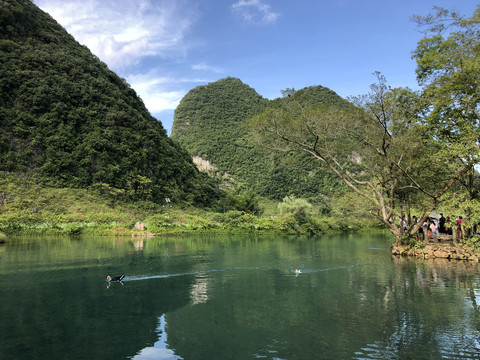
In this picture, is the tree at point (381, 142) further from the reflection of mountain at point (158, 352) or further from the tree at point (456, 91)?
the reflection of mountain at point (158, 352)

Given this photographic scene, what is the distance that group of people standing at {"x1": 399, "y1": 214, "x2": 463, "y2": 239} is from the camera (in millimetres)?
19111

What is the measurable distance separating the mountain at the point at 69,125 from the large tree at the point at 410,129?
30887 mm

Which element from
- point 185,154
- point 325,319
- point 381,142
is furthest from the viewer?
point 185,154

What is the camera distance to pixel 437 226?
2473 centimetres

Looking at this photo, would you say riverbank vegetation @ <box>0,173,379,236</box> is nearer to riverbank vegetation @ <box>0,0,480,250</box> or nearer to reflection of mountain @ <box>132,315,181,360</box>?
riverbank vegetation @ <box>0,0,480,250</box>

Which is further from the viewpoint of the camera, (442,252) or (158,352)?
(442,252)

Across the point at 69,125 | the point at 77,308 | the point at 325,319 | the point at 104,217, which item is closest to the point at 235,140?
the point at 69,125

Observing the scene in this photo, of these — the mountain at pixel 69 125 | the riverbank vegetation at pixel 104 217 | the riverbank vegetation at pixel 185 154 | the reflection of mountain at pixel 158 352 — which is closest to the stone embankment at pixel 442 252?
the riverbank vegetation at pixel 185 154

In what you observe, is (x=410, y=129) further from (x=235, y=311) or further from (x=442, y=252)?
(x=235, y=311)

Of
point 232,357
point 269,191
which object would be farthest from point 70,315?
point 269,191

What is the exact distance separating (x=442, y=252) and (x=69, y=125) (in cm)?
4811

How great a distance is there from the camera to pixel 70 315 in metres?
8.81

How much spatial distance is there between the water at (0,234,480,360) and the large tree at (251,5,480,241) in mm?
5375

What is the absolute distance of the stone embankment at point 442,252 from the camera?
734 inches
